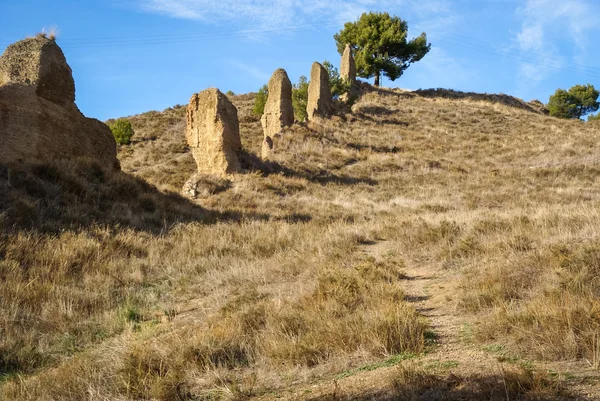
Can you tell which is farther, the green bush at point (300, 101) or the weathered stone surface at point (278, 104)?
the green bush at point (300, 101)

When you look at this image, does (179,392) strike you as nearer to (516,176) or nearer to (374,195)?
(374,195)

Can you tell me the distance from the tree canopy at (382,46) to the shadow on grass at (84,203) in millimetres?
36413

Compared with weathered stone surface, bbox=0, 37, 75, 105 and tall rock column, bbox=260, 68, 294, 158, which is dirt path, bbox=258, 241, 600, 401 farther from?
tall rock column, bbox=260, 68, 294, 158

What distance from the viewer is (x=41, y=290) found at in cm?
565

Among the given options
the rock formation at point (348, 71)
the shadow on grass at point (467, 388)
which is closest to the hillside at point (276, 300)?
the shadow on grass at point (467, 388)

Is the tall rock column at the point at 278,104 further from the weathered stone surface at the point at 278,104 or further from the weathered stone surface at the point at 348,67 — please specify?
the weathered stone surface at the point at 348,67

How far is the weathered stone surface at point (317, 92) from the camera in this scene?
31484 millimetres

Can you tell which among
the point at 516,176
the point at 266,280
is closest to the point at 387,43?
the point at 516,176

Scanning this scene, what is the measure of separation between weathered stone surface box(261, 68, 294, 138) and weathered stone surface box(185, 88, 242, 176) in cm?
718

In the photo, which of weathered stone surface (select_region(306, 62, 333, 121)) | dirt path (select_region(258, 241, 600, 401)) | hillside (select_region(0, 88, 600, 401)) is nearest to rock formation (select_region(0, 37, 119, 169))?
hillside (select_region(0, 88, 600, 401))

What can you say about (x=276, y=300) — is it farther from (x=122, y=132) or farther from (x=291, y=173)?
(x=122, y=132)

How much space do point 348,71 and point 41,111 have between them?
103 ft

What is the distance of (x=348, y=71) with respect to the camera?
3959 cm

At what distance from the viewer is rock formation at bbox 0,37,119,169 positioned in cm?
1114
